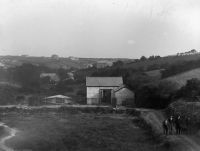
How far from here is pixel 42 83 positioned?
12788 cm

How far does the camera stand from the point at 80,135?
3916cm

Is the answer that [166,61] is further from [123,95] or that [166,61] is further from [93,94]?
[123,95]

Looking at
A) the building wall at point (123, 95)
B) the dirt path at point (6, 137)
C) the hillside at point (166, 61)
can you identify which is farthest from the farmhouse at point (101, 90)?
the hillside at point (166, 61)

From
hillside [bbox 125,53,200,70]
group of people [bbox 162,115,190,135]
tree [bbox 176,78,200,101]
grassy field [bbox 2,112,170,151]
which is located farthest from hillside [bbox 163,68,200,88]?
group of people [bbox 162,115,190,135]

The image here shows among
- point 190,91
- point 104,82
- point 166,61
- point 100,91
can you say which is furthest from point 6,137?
point 166,61

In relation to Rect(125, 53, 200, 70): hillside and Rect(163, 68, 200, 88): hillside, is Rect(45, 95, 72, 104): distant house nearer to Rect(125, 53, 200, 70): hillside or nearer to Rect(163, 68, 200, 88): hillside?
Rect(163, 68, 200, 88): hillside

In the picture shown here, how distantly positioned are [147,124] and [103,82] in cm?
3784

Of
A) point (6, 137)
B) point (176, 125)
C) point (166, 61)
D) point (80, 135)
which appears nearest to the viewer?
point (176, 125)

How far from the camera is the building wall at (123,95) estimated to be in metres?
77.2

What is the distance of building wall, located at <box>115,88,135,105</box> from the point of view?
253 feet

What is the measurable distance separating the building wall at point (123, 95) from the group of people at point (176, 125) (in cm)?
3977

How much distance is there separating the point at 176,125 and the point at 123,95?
41991 millimetres

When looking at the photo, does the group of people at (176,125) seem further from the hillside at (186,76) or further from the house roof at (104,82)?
the house roof at (104,82)

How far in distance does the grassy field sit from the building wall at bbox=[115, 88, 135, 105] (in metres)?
21.6
